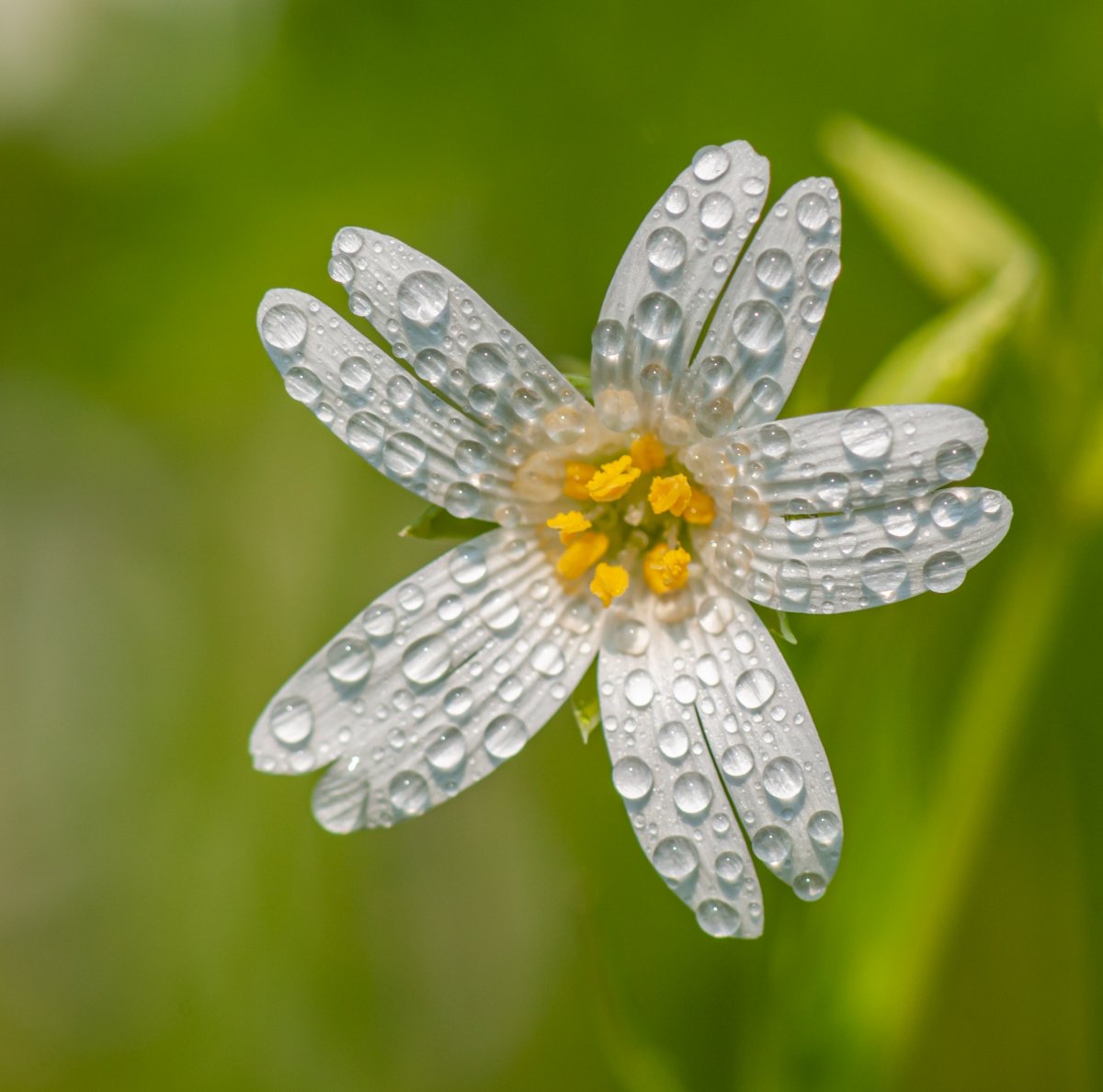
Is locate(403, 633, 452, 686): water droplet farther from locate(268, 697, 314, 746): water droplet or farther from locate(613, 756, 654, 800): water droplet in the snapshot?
locate(613, 756, 654, 800): water droplet

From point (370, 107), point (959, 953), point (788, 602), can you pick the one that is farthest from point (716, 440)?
point (370, 107)

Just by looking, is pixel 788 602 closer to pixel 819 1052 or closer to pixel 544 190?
pixel 819 1052

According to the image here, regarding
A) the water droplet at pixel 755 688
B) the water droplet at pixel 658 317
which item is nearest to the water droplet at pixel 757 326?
the water droplet at pixel 658 317

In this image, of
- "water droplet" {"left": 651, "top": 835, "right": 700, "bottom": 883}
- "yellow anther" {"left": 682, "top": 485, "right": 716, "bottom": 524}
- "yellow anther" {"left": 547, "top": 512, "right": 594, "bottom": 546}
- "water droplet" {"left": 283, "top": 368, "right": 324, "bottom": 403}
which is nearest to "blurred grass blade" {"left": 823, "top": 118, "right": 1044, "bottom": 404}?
"yellow anther" {"left": 682, "top": 485, "right": 716, "bottom": 524}

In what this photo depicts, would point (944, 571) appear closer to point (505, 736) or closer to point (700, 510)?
point (700, 510)

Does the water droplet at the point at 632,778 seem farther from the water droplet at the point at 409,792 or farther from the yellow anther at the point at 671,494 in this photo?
the yellow anther at the point at 671,494

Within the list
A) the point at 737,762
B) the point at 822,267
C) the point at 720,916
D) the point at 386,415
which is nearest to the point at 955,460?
the point at 822,267
